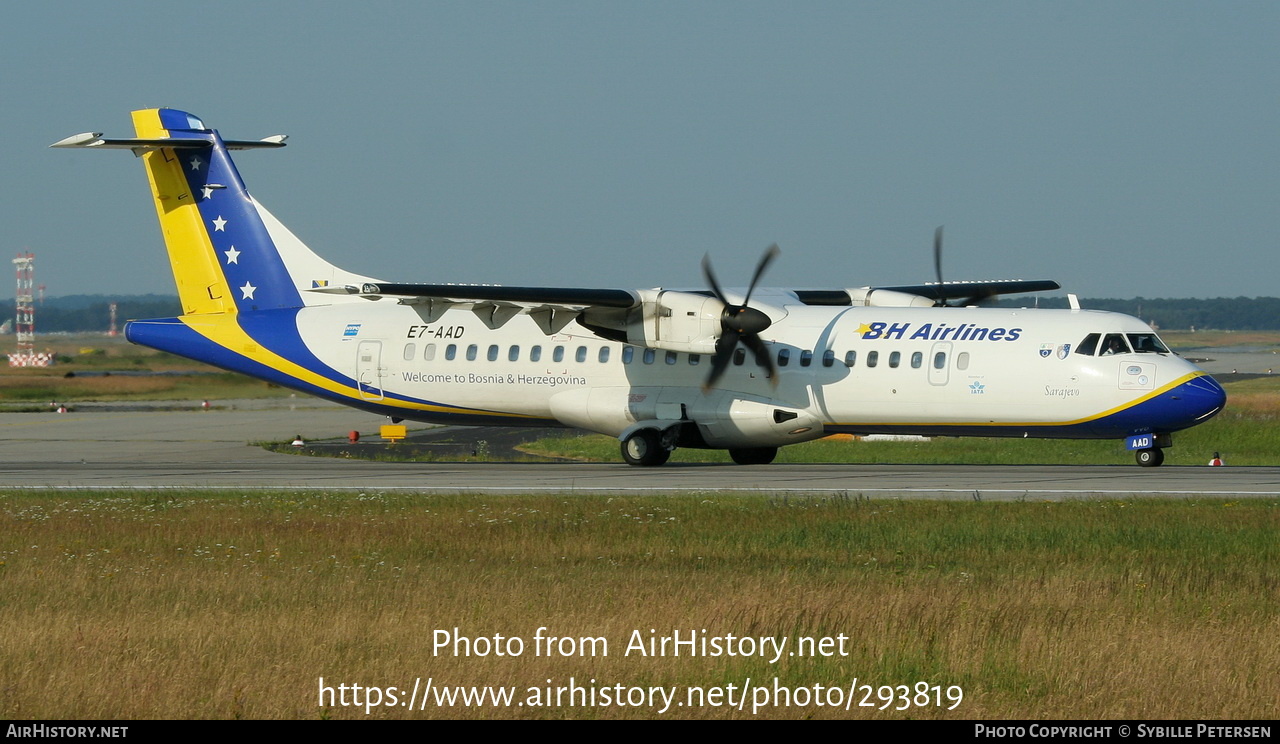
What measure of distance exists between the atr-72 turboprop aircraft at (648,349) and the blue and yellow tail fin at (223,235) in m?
0.04

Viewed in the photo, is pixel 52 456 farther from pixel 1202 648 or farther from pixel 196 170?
pixel 1202 648

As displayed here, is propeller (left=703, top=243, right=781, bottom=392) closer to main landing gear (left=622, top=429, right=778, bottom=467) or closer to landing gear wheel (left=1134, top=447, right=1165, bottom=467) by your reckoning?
main landing gear (left=622, top=429, right=778, bottom=467)

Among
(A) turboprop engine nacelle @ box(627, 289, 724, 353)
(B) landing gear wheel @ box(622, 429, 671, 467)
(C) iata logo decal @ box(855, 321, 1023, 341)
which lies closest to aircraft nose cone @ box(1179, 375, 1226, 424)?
(C) iata logo decal @ box(855, 321, 1023, 341)

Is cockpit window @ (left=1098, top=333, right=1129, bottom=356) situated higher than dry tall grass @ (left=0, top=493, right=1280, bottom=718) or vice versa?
cockpit window @ (left=1098, top=333, right=1129, bottom=356)

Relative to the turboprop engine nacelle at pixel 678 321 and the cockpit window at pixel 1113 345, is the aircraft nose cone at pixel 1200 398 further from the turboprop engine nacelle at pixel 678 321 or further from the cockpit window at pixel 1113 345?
the turboprop engine nacelle at pixel 678 321

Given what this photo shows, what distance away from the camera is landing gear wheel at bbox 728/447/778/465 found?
93.7 feet

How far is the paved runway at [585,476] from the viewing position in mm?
21156

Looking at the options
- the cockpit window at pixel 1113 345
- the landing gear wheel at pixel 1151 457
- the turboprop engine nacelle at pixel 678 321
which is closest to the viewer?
the cockpit window at pixel 1113 345

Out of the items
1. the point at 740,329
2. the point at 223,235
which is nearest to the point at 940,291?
the point at 740,329

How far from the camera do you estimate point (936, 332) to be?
2534 centimetres

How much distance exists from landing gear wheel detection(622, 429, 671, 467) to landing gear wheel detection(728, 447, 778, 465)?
1.98m

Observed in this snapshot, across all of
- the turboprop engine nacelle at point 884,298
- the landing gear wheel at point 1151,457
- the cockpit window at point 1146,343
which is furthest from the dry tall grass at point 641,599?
the turboprop engine nacelle at point 884,298
